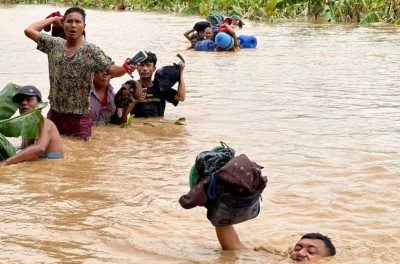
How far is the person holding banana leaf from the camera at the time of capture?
6.40m

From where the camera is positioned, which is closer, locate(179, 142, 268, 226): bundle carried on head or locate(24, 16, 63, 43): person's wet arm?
locate(179, 142, 268, 226): bundle carried on head

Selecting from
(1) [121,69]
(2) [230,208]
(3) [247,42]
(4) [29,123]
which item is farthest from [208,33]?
(2) [230,208]

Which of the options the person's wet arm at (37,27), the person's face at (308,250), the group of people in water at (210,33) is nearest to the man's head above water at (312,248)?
the person's face at (308,250)

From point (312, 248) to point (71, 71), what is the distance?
355 centimetres

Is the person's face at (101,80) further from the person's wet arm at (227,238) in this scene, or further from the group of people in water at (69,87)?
the person's wet arm at (227,238)

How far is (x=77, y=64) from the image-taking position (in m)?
7.00

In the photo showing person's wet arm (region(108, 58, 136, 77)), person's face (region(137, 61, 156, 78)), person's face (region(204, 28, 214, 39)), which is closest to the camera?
person's wet arm (region(108, 58, 136, 77))

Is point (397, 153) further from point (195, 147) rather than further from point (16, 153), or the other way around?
point (16, 153)

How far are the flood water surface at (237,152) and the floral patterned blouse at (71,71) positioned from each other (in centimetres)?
37

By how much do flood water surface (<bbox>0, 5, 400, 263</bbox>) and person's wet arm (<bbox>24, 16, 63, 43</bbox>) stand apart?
102cm

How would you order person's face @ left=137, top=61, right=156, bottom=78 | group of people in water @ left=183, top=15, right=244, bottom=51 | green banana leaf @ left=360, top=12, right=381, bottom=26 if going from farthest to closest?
1. green banana leaf @ left=360, top=12, right=381, bottom=26
2. group of people in water @ left=183, top=15, right=244, bottom=51
3. person's face @ left=137, top=61, right=156, bottom=78

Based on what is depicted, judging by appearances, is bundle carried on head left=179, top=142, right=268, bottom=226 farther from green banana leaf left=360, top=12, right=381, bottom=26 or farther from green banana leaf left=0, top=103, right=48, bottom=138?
green banana leaf left=360, top=12, right=381, bottom=26

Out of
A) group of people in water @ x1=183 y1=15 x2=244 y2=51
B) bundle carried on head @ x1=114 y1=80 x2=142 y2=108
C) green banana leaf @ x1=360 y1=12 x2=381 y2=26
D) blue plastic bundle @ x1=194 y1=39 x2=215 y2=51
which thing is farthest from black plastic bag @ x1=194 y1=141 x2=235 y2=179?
green banana leaf @ x1=360 y1=12 x2=381 y2=26

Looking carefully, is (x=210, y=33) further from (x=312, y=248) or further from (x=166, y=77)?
(x=312, y=248)
